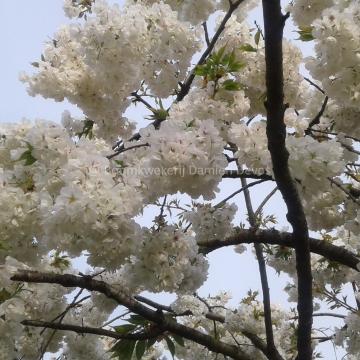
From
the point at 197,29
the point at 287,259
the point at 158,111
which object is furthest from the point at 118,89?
the point at 287,259

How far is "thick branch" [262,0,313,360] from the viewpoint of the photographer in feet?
6.75

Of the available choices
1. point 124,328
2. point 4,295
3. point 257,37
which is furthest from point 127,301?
point 257,37

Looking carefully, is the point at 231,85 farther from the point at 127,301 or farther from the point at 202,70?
Answer: the point at 127,301

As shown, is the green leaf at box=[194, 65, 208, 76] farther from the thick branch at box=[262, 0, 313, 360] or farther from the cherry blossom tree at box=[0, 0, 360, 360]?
the thick branch at box=[262, 0, 313, 360]

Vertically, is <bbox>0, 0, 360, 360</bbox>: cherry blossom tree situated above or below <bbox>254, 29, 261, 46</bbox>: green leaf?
below

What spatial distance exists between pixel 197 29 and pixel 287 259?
247cm

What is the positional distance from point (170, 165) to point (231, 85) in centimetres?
86

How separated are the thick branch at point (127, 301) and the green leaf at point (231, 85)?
1252 mm

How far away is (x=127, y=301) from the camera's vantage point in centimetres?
304

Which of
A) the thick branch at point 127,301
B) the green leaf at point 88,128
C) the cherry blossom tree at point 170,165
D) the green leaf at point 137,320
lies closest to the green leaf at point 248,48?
the cherry blossom tree at point 170,165

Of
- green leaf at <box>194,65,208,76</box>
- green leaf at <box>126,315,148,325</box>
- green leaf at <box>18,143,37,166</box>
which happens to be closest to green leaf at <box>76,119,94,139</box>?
green leaf at <box>126,315,148,325</box>

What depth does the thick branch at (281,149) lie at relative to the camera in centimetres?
206

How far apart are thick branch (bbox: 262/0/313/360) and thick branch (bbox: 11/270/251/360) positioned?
57 cm

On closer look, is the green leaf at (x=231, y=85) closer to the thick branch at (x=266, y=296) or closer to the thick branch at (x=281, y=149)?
the thick branch at (x=281, y=149)
